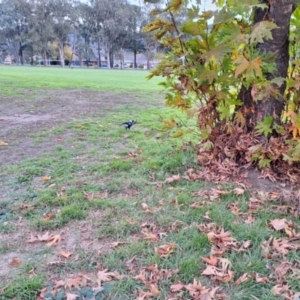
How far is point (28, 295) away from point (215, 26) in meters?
2.19

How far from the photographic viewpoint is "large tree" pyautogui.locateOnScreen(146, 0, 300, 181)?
8.13 feet

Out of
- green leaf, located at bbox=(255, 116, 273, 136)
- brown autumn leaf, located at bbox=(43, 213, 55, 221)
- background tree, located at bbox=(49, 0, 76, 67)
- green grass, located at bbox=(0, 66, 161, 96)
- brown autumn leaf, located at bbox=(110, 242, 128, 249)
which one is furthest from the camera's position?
background tree, located at bbox=(49, 0, 76, 67)

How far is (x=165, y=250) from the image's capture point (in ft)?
6.15

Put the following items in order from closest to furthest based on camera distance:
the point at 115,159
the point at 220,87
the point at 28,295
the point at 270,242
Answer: the point at 28,295 → the point at 270,242 → the point at 220,87 → the point at 115,159

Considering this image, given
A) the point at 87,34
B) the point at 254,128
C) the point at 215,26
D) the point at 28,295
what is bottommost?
the point at 28,295

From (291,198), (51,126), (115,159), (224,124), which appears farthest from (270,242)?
(51,126)

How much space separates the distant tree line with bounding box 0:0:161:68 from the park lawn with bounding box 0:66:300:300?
135 feet

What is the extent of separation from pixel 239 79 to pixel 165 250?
151 centimetres

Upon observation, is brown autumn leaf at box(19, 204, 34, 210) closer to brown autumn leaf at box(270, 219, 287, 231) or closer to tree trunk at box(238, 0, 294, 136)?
brown autumn leaf at box(270, 219, 287, 231)

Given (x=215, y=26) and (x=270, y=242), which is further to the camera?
(x=215, y=26)

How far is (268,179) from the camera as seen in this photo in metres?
2.70

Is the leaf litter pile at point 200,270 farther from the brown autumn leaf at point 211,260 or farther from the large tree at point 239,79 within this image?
the large tree at point 239,79

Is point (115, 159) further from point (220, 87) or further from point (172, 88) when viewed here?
point (220, 87)

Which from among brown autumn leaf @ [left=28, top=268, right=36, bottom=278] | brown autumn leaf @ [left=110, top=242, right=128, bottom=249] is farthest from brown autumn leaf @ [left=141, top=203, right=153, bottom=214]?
brown autumn leaf @ [left=28, top=268, right=36, bottom=278]
